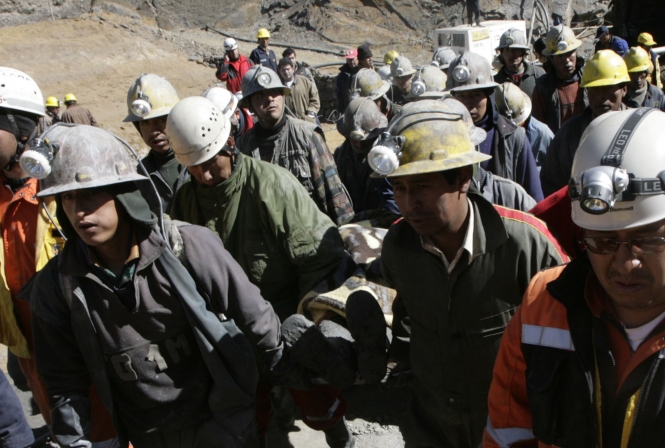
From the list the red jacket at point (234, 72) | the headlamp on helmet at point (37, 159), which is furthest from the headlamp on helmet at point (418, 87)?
the red jacket at point (234, 72)

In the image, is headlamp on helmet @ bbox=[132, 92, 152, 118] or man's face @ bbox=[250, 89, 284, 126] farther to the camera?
man's face @ bbox=[250, 89, 284, 126]

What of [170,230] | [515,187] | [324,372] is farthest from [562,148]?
[170,230]

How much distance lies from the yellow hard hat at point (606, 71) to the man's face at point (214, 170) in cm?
292

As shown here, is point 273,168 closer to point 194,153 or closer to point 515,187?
point 194,153

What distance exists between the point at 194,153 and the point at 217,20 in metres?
26.1

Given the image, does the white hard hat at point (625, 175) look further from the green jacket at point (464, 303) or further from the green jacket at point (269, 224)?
the green jacket at point (269, 224)

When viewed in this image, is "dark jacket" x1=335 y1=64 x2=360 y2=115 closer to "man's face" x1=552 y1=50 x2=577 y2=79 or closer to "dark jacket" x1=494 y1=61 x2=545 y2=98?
"dark jacket" x1=494 y1=61 x2=545 y2=98

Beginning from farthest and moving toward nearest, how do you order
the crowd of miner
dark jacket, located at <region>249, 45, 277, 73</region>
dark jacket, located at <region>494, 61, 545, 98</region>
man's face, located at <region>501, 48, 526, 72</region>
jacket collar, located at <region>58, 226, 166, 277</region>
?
1. dark jacket, located at <region>249, 45, 277, 73</region>
2. man's face, located at <region>501, 48, 526, 72</region>
3. dark jacket, located at <region>494, 61, 545, 98</region>
4. jacket collar, located at <region>58, 226, 166, 277</region>
5. the crowd of miner

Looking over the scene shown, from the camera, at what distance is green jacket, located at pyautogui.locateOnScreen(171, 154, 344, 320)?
351 centimetres

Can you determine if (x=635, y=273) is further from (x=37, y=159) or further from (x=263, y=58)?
(x=263, y=58)

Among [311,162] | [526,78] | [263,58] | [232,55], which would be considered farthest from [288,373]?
[263,58]

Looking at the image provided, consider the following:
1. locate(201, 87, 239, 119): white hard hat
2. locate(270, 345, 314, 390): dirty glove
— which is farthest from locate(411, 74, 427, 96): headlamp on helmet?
locate(270, 345, 314, 390): dirty glove

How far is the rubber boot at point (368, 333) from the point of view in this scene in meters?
3.02

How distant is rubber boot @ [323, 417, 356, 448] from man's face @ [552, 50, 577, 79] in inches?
173
